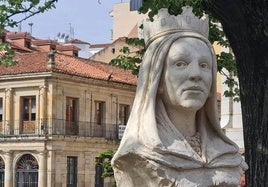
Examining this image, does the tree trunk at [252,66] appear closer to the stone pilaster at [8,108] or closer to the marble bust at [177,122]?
the marble bust at [177,122]

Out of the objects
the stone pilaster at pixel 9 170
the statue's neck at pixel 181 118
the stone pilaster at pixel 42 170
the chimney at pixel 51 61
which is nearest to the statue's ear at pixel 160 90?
the statue's neck at pixel 181 118

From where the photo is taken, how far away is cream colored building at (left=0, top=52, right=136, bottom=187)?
128 feet

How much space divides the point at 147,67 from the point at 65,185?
34.6 m

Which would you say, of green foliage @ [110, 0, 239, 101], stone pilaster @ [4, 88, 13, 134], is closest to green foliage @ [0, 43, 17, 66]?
green foliage @ [110, 0, 239, 101]

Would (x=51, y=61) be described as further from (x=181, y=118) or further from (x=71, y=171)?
(x=181, y=118)

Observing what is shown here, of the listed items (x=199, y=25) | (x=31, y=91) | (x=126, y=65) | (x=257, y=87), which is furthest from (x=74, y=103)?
(x=199, y=25)

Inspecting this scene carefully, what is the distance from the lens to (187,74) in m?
4.88

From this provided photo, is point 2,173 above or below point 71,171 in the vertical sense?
below

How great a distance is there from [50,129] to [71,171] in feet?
8.59

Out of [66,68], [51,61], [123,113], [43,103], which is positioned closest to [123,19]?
[123,113]

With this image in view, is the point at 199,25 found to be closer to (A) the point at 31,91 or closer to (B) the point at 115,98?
(A) the point at 31,91

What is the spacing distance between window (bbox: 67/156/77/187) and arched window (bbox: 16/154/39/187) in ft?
5.45

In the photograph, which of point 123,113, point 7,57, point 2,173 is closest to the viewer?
point 7,57

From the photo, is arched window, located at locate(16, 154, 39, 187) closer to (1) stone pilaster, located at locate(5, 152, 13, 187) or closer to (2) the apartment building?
(2) the apartment building
